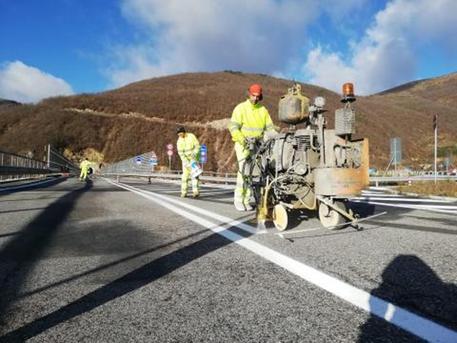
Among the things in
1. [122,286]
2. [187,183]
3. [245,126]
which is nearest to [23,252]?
[122,286]

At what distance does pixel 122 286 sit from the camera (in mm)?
2889

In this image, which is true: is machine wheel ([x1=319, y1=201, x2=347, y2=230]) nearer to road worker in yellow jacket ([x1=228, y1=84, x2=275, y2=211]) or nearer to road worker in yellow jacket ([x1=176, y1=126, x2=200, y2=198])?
road worker in yellow jacket ([x1=228, y1=84, x2=275, y2=211])

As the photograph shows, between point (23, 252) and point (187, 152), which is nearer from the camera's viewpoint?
point (23, 252)

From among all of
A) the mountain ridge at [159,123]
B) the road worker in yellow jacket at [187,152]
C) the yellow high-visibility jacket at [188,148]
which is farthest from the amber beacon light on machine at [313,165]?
the mountain ridge at [159,123]

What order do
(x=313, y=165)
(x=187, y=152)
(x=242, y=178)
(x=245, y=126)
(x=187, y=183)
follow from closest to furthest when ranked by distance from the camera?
(x=313, y=165) → (x=242, y=178) → (x=245, y=126) → (x=187, y=183) → (x=187, y=152)

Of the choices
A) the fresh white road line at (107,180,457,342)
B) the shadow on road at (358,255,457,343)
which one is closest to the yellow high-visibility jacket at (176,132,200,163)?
the fresh white road line at (107,180,457,342)

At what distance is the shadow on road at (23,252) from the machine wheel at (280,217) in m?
2.61

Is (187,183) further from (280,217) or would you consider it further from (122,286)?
(122,286)

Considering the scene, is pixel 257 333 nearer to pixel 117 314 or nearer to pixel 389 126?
pixel 117 314

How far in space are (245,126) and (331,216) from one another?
2.52 m

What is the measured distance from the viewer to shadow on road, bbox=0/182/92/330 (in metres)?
2.82

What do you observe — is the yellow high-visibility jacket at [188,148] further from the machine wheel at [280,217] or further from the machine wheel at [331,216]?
the machine wheel at [331,216]

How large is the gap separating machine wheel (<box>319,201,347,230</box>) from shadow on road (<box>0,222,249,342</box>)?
1466 mm

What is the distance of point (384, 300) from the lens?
2.47 m
